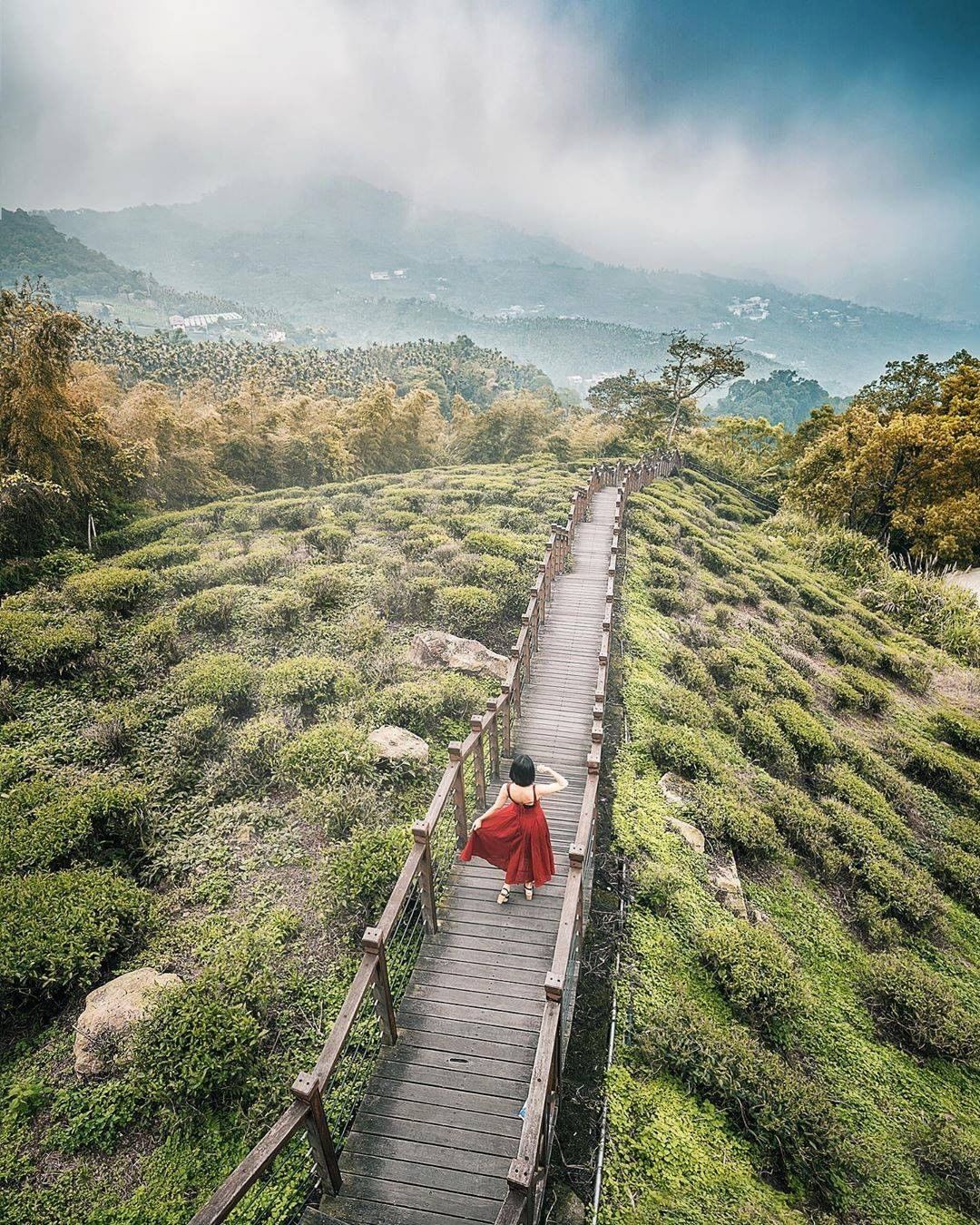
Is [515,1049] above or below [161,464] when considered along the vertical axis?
below

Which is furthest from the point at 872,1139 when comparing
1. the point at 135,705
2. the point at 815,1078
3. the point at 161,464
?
the point at 161,464

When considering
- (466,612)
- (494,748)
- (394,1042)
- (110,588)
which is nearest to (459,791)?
(494,748)

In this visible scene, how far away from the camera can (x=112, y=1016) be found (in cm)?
515

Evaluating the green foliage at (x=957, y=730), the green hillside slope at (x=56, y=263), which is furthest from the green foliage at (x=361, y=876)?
the green hillside slope at (x=56, y=263)

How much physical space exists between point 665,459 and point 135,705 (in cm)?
3075

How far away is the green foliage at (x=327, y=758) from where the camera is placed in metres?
8.24

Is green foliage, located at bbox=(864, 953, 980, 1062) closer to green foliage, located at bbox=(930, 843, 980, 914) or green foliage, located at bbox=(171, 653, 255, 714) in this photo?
green foliage, located at bbox=(930, 843, 980, 914)

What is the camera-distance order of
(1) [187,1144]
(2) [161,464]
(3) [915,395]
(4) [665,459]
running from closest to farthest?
(1) [187,1144] < (2) [161,464] < (3) [915,395] < (4) [665,459]

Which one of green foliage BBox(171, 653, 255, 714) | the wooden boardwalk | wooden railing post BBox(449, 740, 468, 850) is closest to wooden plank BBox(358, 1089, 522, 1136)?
the wooden boardwalk

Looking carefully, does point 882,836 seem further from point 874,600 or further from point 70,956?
point 874,600

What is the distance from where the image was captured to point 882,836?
9.82 m

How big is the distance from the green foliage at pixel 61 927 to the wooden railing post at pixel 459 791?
11.3 feet

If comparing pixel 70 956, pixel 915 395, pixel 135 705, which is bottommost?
pixel 70 956

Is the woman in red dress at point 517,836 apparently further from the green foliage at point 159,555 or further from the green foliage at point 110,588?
the green foliage at point 159,555
